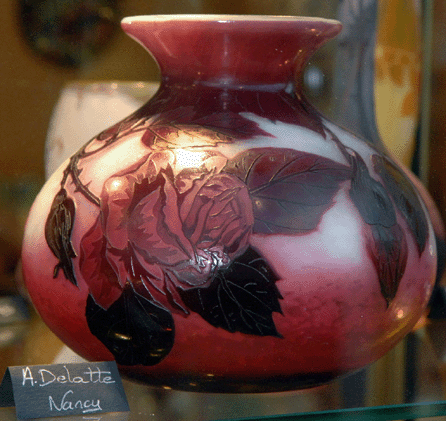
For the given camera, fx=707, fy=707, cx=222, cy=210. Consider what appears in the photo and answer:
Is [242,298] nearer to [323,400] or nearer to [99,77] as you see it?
[323,400]

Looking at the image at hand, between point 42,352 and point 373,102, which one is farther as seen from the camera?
point 373,102

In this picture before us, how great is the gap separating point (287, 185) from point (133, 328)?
0.14 m

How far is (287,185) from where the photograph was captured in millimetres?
473

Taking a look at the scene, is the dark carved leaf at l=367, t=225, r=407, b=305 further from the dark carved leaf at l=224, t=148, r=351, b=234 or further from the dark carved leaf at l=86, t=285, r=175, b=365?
the dark carved leaf at l=86, t=285, r=175, b=365

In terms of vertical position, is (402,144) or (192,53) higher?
(192,53)

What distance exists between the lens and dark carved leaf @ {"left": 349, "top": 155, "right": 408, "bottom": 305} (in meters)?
0.49

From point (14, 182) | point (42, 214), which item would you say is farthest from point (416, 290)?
point (14, 182)

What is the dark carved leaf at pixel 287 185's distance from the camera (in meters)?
0.46

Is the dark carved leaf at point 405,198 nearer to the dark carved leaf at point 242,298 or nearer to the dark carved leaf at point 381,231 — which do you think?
the dark carved leaf at point 381,231

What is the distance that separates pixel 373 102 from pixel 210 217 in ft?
1.31

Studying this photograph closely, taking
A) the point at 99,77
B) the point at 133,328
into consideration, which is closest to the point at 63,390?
the point at 133,328

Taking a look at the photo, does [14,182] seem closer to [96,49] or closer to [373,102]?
[96,49]

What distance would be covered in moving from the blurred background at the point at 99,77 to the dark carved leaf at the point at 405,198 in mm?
249

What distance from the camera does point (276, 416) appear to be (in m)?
0.48
